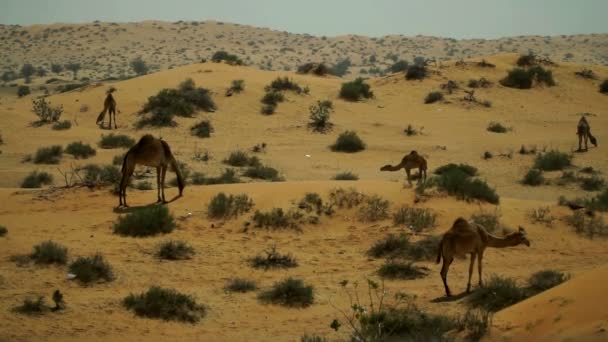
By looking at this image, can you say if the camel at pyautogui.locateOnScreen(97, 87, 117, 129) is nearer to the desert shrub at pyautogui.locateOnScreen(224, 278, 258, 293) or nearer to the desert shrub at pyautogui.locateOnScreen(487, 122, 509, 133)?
the desert shrub at pyautogui.locateOnScreen(487, 122, 509, 133)

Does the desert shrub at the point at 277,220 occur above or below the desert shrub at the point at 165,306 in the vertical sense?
above

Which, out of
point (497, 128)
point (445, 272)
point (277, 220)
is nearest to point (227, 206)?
point (277, 220)

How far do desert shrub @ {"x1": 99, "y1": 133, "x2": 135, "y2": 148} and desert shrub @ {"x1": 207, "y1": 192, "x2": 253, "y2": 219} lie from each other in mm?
12429

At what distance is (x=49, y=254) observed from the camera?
37.6 ft

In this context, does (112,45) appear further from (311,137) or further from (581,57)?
(311,137)

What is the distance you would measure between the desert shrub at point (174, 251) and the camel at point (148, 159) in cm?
279

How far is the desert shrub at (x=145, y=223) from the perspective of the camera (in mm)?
13516

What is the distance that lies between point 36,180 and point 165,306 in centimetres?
1172

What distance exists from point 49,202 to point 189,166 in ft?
25.5

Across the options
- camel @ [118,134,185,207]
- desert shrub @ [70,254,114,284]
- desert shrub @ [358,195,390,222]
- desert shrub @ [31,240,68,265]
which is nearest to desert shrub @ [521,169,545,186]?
desert shrub @ [358,195,390,222]

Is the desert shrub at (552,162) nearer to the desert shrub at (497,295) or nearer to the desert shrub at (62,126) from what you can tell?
the desert shrub at (497,295)

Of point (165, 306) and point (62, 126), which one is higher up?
point (62, 126)

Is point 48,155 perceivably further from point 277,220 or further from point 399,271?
point 399,271

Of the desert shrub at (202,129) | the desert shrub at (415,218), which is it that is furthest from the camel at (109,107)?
the desert shrub at (415,218)
